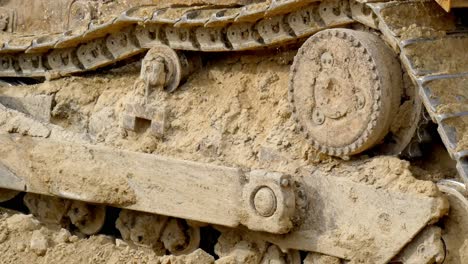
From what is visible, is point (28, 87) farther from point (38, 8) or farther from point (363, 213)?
point (363, 213)

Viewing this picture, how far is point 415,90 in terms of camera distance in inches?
256

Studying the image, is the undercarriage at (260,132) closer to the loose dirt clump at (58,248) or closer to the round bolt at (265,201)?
the round bolt at (265,201)

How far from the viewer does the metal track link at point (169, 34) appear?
682 cm

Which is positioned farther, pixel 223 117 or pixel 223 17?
pixel 223 117

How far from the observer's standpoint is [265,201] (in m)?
6.83

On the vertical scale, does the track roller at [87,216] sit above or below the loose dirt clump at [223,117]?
below

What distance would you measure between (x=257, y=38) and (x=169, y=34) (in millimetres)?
728

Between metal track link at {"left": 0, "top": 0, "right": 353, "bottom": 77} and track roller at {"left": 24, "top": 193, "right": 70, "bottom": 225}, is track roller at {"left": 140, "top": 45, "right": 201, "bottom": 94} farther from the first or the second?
track roller at {"left": 24, "top": 193, "right": 70, "bottom": 225}

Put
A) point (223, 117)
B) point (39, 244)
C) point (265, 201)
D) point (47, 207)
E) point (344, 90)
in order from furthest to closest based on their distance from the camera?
point (47, 207) → point (39, 244) → point (223, 117) → point (265, 201) → point (344, 90)

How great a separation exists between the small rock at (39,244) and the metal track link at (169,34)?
125cm

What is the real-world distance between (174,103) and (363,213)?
1657 mm

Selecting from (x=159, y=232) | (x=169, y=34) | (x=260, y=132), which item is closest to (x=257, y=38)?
(x=260, y=132)

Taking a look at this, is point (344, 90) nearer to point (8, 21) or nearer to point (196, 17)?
point (196, 17)

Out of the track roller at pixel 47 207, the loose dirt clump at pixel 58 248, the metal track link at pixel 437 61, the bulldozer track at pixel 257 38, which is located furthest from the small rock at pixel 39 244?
the metal track link at pixel 437 61
